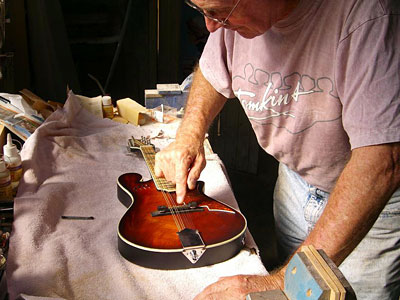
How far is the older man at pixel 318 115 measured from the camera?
3.45 ft

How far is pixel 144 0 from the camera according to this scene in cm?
399

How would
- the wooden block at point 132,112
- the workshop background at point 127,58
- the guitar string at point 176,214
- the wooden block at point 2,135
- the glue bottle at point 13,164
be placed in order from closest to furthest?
the guitar string at point 176,214 < the glue bottle at point 13,164 < the wooden block at point 2,135 < the wooden block at point 132,112 < the workshop background at point 127,58

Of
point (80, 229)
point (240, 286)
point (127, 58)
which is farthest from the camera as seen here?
point (127, 58)

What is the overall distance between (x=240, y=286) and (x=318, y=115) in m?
0.57

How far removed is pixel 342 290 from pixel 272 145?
38.7 inches

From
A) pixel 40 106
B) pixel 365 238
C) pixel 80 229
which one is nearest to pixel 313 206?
pixel 365 238

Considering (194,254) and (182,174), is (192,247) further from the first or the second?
(182,174)

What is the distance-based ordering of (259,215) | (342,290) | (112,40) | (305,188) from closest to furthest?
(342,290), (305,188), (259,215), (112,40)

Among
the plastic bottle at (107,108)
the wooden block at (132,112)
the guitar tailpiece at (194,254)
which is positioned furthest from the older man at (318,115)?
the plastic bottle at (107,108)

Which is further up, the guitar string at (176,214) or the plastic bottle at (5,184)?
the plastic bottle at (5,184)

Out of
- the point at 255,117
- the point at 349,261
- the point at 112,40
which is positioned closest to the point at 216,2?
the point at 255,117

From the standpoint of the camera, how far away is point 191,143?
1.66 metres

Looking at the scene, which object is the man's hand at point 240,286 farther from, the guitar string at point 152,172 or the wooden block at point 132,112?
the wooden block at point 132,112

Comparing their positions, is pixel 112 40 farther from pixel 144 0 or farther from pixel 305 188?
pixel 305 188
